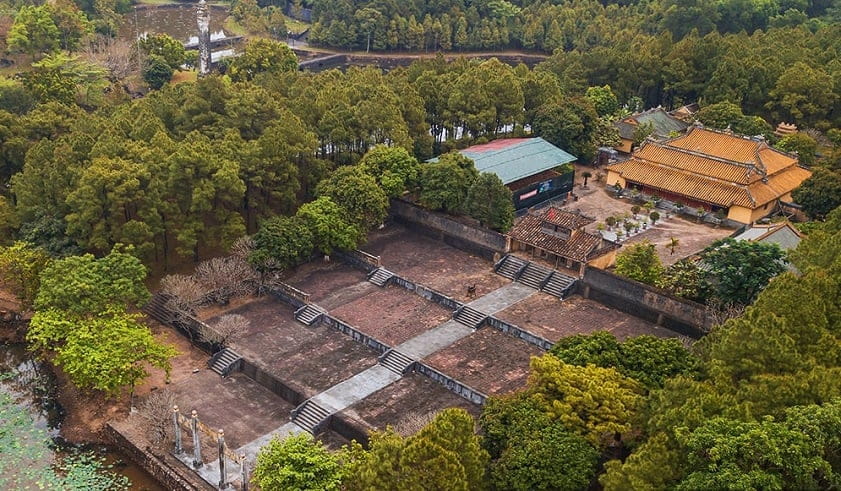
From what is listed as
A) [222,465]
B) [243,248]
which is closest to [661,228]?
[243,248]

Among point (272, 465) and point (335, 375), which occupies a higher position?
point (272, 465)

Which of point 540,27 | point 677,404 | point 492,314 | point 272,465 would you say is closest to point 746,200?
point 492,314

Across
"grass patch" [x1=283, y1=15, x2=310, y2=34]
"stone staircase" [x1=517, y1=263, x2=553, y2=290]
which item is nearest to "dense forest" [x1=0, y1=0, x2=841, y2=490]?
"stone staircase" [x1=517, y1=263, x2=553, y2=290]

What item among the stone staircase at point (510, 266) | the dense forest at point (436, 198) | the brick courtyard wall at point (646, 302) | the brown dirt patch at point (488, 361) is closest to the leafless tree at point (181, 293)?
the dense forest at point (436, 198)

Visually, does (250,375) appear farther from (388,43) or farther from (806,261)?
(388,43)

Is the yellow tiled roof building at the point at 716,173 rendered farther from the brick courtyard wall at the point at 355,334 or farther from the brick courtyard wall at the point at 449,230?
the brick courtyard wall at the point at 355,334

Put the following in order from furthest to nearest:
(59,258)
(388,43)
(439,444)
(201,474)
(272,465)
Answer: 1. (388,43)
2. (59,258)
3. (201,474)
4. (272,465)
5. (439,444)
